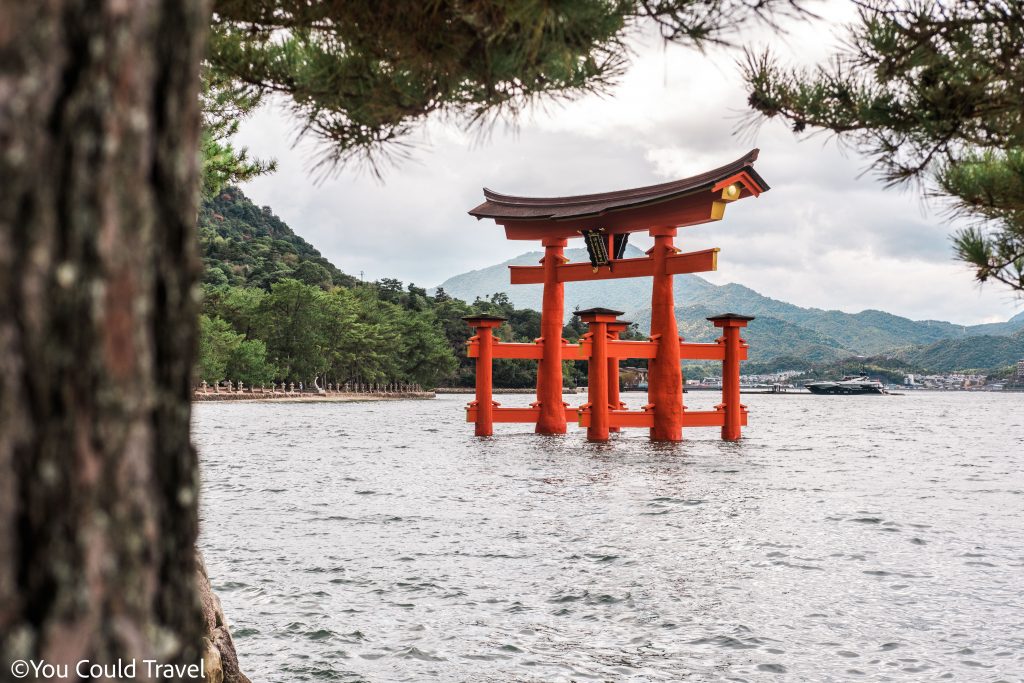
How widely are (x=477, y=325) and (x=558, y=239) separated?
241 cm

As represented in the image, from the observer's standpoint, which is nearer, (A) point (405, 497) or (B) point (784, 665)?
(B) point (784, 665)

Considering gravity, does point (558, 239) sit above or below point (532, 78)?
above

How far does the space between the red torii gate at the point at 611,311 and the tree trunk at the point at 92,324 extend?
13.2 metres

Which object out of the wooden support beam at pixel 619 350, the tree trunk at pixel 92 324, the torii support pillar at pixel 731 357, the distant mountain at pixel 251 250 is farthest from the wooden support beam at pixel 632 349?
the distant mountain at pixel 251 250

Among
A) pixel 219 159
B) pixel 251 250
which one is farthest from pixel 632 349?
pixel 251 250

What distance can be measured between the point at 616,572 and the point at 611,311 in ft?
29.7

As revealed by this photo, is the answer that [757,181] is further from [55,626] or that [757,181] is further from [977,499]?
[55,626]

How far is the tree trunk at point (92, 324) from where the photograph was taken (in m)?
0.79

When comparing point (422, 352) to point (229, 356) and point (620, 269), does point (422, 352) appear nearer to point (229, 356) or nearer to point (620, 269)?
point (229, 356)

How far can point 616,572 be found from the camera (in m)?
6.12

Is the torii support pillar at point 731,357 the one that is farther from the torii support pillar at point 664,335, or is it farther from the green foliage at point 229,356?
the green foliage at point 229,356

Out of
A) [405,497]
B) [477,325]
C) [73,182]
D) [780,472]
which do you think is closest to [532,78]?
[73,182]

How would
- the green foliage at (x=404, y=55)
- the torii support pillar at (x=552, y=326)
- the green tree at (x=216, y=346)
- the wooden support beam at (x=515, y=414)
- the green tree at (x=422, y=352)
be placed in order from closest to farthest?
the green foliage at (x=404, y=55)
the torii support pillar at (x=552, y=326)
the wooden support beam at (x=515, y=414)
the green tree at (x=216, y=346)
the green tree at (x=422, y=352)

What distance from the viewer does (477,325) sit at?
1597 cm
